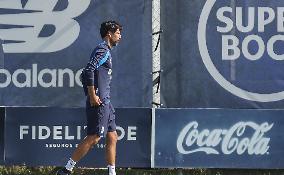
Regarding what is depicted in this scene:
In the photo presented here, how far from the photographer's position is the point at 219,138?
7.34 metres

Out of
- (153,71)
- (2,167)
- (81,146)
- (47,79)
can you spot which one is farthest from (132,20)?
(2,167)

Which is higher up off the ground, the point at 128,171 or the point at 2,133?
the point at 2,133

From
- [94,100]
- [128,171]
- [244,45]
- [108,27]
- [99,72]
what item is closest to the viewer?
[94,100]

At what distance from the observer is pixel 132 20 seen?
7375 millimetres

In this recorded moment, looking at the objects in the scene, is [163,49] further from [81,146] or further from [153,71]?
[81,146]

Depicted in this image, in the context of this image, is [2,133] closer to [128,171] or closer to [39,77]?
[39,77]

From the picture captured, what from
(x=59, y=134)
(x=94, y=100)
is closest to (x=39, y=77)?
(x=59, y=134)

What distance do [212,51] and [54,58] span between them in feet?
5.90

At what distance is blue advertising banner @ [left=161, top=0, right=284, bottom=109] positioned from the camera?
733 cm

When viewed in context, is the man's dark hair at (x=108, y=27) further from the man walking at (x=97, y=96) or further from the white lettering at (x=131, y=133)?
the white lettering at (x=131, y=133)

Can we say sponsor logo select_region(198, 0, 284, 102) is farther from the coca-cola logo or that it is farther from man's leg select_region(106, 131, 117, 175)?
man's leg select_region(106, 131, 117, 175)

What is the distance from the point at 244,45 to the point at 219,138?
42.7 inches

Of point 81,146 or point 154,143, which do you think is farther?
point 154,143

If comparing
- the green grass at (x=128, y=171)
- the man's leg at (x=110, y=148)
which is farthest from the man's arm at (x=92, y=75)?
the green grass at (x=128, y=171)
